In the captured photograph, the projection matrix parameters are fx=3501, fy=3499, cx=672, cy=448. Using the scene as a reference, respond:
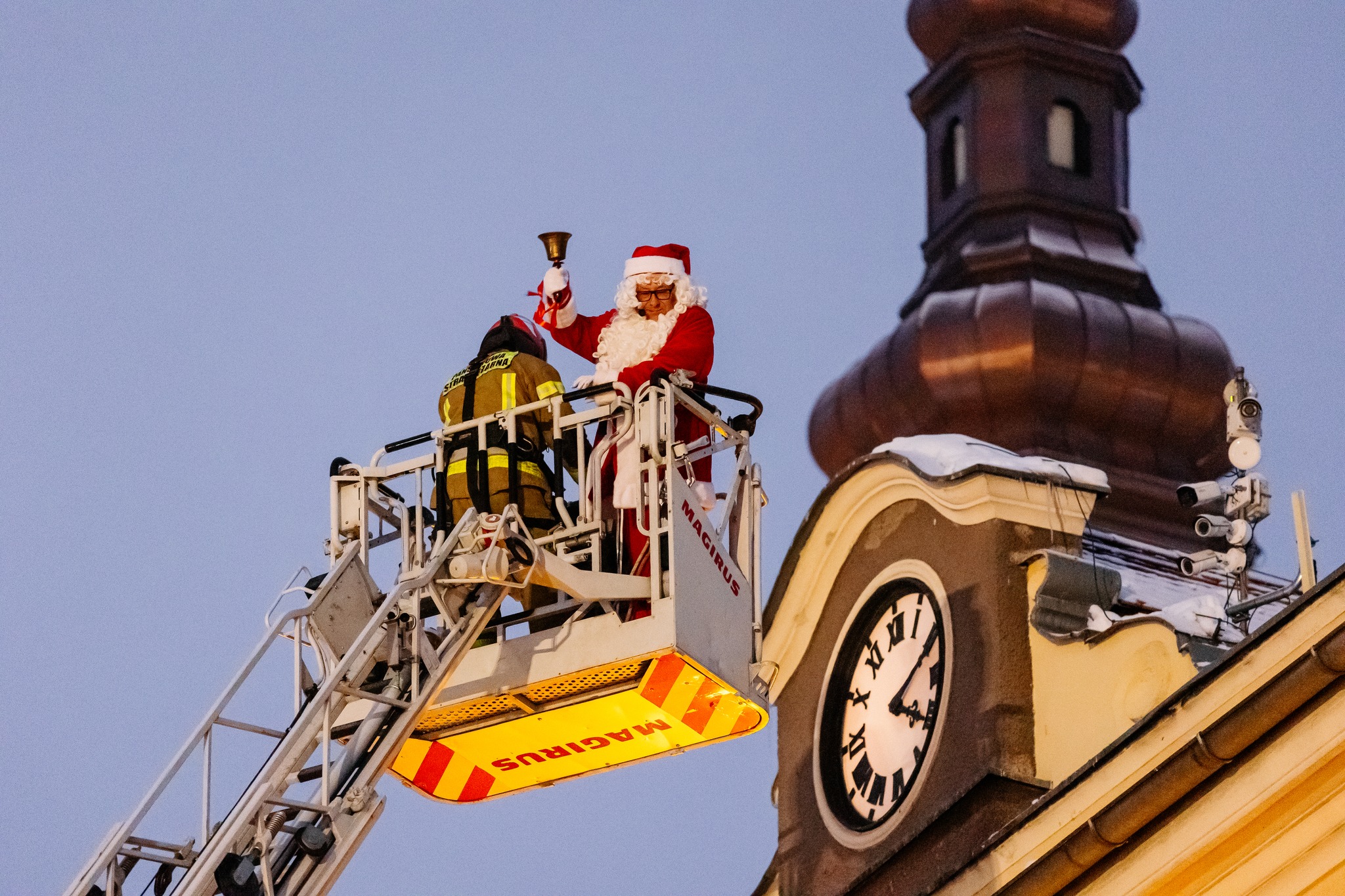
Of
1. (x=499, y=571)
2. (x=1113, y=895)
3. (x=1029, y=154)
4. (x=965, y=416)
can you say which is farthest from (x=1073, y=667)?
(x=1029, y=154)

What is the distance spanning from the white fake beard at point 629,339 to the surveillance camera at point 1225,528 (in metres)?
2.82

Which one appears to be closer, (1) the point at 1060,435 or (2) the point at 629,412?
(2) the point at 629,412

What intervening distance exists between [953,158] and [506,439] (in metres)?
16.5

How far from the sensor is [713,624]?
14.6 m

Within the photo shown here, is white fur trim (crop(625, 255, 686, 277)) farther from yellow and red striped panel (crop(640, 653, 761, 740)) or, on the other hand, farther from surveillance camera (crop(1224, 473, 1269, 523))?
surveillance camera (crop(1224, 473, 1269, 523))

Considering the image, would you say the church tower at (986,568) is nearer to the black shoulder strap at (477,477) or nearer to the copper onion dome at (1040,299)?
the copper onion dome at (1040,299)

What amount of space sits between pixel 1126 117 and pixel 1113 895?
1757 centimetres

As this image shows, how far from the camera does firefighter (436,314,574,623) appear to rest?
48.2ft

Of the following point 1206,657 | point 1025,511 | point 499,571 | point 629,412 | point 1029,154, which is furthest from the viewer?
point 1029,154

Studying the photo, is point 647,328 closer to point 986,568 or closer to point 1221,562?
point 1221,562

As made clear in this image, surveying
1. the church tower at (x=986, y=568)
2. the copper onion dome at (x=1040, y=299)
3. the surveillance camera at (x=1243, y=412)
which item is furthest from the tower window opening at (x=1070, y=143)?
the surveillance camera at (x=1243, y=412)

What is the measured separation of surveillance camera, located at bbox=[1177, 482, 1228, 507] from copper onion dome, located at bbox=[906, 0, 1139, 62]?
1391 cm

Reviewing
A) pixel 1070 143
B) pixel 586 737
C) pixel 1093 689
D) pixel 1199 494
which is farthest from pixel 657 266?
pixel 1070 143

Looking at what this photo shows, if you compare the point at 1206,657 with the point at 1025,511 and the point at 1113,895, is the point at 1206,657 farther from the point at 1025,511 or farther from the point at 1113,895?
the point at 1113,895
